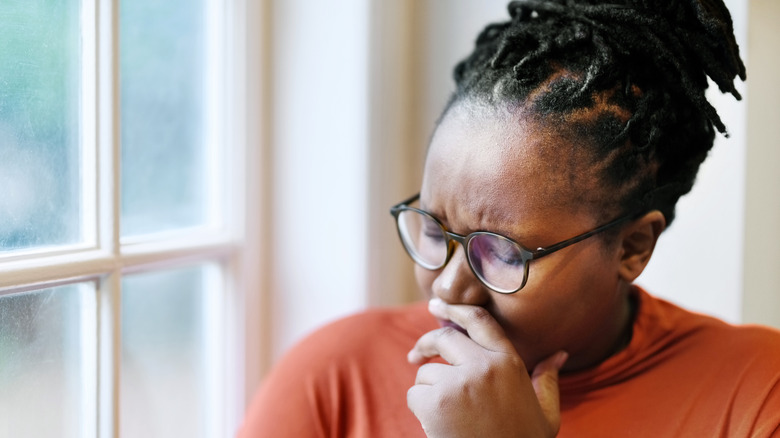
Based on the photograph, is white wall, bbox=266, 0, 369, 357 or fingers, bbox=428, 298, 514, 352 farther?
white wall, bbox=266, 0, 369, 357

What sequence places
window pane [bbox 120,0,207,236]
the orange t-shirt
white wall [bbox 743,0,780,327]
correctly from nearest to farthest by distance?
the orange t-shirt < window pane [bbox 120,0,207,236] < white wall [bbox 743,0,780,327]

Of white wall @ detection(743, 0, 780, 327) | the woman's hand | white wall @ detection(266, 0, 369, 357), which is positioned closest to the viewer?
the woman's hand

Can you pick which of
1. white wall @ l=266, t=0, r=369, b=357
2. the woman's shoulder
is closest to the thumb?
the woman's shoulder

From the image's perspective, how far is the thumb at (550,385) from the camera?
107 centimetres

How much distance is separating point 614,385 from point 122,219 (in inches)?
35.2

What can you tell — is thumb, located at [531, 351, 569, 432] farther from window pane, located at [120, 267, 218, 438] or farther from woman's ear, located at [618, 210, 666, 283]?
window pane, located at [120, 267, 218, 438]

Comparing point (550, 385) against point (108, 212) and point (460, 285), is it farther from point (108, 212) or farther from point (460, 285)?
point (108, 212)

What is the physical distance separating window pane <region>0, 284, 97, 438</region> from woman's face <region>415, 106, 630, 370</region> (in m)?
0.59

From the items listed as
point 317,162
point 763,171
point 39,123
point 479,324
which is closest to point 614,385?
point 479,324

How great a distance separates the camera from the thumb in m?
1.07

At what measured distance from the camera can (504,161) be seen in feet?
3.46

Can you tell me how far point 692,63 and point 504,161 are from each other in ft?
1.12

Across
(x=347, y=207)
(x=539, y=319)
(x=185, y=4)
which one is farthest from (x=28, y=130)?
(x=539, y=319)

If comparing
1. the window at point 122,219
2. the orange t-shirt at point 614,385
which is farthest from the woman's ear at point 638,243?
the window at point 122,219
